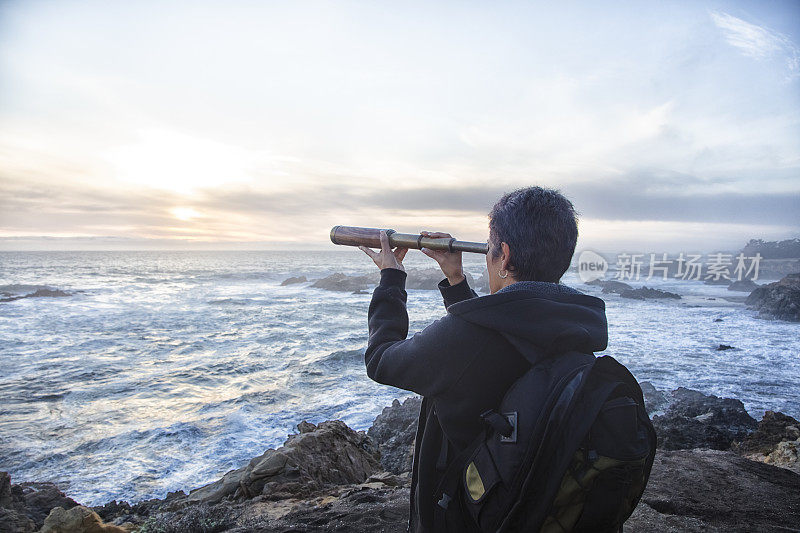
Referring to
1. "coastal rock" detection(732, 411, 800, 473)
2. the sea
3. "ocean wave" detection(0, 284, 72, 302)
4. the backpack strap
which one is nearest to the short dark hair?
the backpack strap

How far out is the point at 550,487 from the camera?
4.58 feet

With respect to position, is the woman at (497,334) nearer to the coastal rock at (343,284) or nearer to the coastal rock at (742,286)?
the coastal rock at (343,284)

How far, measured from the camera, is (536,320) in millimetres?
1480

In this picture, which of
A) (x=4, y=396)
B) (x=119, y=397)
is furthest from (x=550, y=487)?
(x=4, y=396)

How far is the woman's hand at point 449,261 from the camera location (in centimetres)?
227

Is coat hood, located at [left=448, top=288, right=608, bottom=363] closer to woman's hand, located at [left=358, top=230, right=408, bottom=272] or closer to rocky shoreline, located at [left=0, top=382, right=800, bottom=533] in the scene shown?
woman's hand, located at [left=358, top=230, right=408, bottom=272]

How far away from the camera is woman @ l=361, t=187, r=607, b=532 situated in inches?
59.2

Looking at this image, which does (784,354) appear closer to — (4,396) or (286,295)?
(4,396)

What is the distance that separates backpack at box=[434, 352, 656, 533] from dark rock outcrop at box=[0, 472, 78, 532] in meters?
6.25

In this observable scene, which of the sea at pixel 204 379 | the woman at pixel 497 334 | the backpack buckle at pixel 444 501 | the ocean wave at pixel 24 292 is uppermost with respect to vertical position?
the woman at pixel 497 334

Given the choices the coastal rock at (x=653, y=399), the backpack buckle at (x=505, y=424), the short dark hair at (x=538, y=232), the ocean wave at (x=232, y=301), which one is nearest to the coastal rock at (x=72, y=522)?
the backpack buckle at (x=505, y=424)

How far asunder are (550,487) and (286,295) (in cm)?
4000

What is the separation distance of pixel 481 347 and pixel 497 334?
0.07 meters

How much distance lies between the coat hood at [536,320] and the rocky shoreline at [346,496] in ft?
11.6
